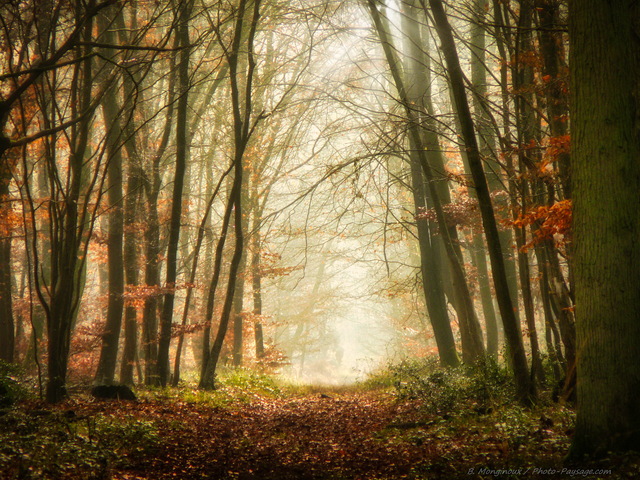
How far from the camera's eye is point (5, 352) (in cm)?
1144

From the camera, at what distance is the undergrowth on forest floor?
14.3 ft

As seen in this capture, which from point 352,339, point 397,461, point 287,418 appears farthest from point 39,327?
point 352,339

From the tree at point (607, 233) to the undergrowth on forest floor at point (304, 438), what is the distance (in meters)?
0.37

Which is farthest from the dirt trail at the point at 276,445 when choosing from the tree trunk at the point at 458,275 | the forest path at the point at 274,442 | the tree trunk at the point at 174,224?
the tree trunk at the point at 174,224

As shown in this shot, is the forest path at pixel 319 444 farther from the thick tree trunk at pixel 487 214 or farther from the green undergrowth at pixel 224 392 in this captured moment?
the thick tree trunk at pixel 487 214

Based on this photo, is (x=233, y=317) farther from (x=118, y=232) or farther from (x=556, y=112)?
(x=556, y=112)

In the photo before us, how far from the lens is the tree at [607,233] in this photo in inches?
155

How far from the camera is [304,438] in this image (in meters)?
6.61

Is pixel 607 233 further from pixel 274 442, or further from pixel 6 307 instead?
pixel 6 307

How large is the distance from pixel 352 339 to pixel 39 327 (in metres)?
47.9

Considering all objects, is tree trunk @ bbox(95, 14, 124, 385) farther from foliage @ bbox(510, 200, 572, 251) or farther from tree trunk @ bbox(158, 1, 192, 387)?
foliage @ bbox(510, 200, 572, 251)

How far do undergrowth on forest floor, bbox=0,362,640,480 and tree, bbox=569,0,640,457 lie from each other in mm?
374

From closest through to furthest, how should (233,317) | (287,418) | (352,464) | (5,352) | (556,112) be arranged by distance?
(352,464), (556,112), (287,418), (5,352), (233,317)

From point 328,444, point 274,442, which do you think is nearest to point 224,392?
point 274,442
